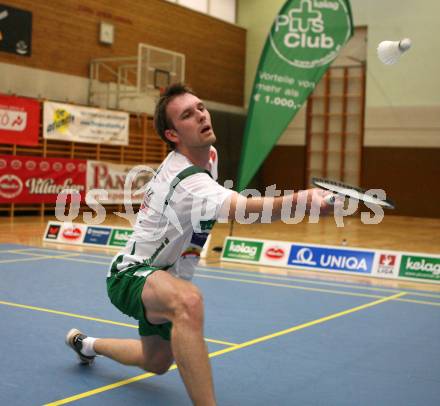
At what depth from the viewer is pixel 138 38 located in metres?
17.5

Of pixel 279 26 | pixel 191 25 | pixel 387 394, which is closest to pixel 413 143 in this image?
pixel 191 25

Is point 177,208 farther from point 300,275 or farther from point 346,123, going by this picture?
point 346,123

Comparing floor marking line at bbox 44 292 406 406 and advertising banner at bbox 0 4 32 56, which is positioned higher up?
advertising banner at bbox 0 4 32 56

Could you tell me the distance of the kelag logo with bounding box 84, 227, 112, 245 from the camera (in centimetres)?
962

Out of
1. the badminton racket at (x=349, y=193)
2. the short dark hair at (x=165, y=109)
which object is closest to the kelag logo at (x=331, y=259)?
the short dark hair at (x=165, y=109)

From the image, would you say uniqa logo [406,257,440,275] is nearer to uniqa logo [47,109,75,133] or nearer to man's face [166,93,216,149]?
man's face [166,93,216,149]

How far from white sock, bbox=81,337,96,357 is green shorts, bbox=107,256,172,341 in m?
0.58

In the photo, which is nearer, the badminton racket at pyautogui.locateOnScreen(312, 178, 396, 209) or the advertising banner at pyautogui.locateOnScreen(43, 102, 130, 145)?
the badminton racket at pyautogui.locateOnScreen(312, 178, 396, 209)

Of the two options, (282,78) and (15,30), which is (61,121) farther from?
(282,78)

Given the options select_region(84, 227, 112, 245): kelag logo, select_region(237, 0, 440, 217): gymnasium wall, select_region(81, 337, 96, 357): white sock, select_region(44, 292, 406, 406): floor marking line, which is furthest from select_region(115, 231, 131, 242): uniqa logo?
select_region(237, 0, 440, 217): gymnasium wall

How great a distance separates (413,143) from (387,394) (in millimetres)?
15931

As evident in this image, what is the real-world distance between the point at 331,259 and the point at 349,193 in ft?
18.5

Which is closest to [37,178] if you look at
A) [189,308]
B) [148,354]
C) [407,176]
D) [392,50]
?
[407,176]

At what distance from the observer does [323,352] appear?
4.24 m
